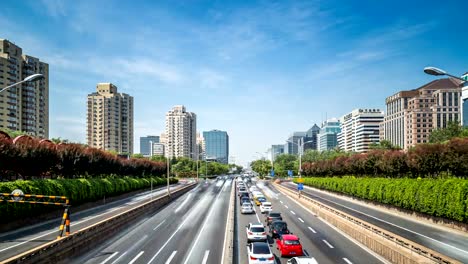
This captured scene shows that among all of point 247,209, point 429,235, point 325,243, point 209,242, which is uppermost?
point 429,235

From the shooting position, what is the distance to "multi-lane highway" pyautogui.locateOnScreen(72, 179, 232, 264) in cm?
2736

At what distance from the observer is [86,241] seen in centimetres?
3134

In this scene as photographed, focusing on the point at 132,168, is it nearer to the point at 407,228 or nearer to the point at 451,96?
the point at 407,228

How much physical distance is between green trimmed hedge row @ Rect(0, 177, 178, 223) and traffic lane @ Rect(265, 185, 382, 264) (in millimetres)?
27765

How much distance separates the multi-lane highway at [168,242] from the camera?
2736 centimetres

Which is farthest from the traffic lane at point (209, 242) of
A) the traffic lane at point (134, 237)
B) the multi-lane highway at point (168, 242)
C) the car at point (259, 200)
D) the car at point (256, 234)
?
the car at point (259, 200)

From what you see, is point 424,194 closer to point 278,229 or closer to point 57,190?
point 278,229

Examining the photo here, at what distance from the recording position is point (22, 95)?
13938 cm

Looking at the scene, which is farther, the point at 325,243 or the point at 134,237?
the point at 134,237

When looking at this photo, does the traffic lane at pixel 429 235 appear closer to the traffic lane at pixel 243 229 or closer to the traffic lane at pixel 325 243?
the traffic lane at pixel 325 243

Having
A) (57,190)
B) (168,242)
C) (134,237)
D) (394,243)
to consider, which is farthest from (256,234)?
(57,190)

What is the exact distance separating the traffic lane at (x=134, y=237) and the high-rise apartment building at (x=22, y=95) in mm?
→ 99165

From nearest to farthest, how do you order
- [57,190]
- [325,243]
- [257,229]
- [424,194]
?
[325,243] → [257,229] → [424,194] → [57,190]

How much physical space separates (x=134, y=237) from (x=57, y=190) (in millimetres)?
16151
